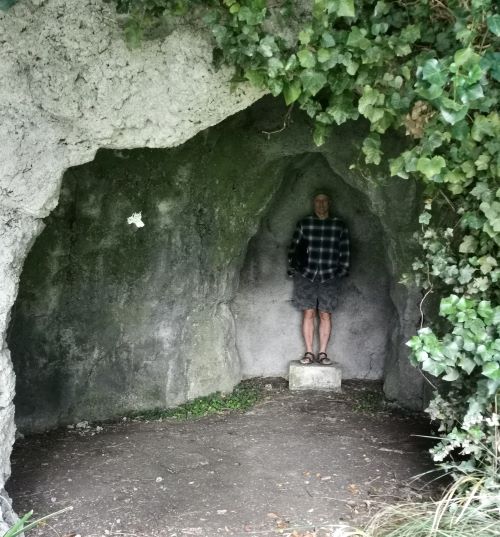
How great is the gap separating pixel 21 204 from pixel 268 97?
2.47 metres

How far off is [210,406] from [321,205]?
2.12 m

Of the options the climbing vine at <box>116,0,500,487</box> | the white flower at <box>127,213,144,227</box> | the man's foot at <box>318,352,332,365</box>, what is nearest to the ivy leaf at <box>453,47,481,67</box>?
the climbing vine at <box>116,0,500,487</box>

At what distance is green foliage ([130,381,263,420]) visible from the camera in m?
5.34

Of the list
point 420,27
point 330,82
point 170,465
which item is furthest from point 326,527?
point 420,27

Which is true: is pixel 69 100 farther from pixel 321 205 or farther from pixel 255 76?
pixel 321 205

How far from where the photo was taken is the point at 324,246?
20.1ft

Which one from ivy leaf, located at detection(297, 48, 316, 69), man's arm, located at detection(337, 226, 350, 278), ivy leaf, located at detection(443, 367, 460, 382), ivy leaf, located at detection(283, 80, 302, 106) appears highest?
ivy leaf, located at detection(297, 48, 316, 69)

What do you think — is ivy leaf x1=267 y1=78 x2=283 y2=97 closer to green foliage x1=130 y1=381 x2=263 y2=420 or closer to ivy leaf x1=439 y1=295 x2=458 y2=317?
ivy leaf x1=439 y1=295 x2=458 y2=317

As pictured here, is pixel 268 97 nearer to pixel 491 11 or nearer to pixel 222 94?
pixel 222 94

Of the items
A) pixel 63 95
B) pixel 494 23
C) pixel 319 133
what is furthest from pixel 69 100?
pixel 494 23

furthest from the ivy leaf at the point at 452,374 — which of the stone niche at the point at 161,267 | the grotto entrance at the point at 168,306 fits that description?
the stone niche at the point at 161,267

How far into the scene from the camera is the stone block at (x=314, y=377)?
610 centimetres

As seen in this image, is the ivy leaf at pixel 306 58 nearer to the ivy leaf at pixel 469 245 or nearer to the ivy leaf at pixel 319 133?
the ivy leaf at pixel 319 133

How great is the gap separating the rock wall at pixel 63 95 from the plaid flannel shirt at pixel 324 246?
115 inches
